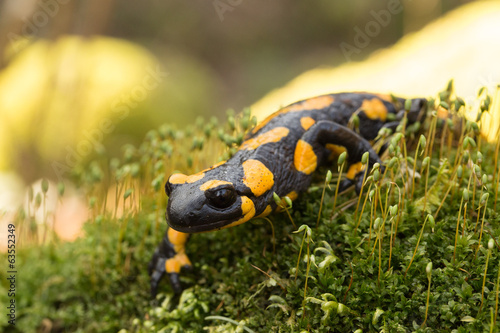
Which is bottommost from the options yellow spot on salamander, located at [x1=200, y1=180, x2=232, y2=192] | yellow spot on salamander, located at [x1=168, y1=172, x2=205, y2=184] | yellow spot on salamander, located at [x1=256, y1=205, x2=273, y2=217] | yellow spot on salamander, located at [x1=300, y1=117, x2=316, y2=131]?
yellow spot on salamander, located at [x1=256, y1=205, x2=273, y2=217]

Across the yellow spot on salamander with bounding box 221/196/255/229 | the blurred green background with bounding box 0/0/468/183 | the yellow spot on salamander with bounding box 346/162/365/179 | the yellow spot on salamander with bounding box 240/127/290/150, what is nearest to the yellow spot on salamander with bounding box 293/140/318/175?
the yellow spot on salamander with bounding box 240/127/290/150

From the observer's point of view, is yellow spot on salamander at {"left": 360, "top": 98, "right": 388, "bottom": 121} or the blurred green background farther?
the blurred green background

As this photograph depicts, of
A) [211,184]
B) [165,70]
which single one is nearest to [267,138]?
[211,184]

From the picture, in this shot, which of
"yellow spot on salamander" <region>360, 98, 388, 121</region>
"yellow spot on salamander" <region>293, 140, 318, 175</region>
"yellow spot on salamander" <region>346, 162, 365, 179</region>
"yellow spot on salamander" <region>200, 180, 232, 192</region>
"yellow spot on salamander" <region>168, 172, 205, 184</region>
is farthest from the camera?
"yellow spot on salamander" <region>360, 98, 388, 121</region>

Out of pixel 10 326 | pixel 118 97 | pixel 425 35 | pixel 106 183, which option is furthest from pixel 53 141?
pixel 425 35

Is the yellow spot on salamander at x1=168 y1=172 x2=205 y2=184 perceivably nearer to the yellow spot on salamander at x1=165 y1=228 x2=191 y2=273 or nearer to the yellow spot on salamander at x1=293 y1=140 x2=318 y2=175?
the yellow spot on salamander at x1=165 y1=228 x2=191 y2=273

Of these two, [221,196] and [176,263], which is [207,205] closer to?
[221,196]

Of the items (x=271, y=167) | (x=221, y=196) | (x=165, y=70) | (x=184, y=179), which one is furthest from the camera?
(x=165, y=70)
